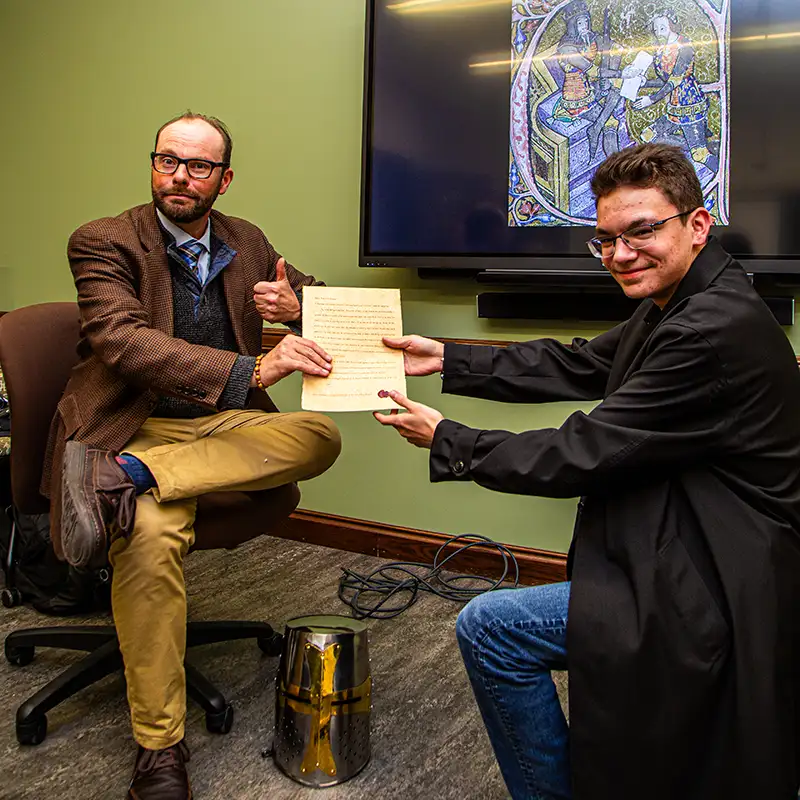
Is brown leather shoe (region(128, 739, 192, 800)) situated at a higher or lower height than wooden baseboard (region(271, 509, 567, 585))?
lower

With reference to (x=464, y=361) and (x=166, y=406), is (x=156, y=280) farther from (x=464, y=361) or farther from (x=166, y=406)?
(x=464, y=361)

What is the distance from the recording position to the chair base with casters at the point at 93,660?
5.88ft

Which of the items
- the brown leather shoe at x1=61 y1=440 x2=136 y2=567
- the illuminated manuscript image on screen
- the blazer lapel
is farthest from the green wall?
the brown leather shoe at x1=61 y1=440 x2=136 y2=567

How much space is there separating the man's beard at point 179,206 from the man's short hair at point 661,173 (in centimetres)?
105

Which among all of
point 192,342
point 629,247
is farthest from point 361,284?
point 629,247

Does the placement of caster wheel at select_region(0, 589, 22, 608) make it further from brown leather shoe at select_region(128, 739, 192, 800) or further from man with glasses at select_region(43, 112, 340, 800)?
brown leather shoe at select_region(128, 739, 192, 800)

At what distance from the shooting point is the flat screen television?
2.21 meters

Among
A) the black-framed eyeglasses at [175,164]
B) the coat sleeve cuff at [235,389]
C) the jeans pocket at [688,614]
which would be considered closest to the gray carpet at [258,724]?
the jeans pocket at [688,614]

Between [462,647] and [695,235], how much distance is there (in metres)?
0.82

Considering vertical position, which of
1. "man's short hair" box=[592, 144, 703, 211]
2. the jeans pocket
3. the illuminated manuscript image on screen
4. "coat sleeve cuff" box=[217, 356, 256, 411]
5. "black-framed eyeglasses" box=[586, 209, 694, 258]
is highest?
the illuminated manuscript image on screen

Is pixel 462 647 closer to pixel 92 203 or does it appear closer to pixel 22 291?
pixel 92 203

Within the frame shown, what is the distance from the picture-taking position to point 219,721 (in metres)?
1.83

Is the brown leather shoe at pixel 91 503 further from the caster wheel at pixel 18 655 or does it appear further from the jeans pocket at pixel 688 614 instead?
the jeans pocket at pixel 688 614

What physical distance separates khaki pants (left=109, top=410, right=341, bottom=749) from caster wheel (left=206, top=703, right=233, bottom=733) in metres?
0.18
